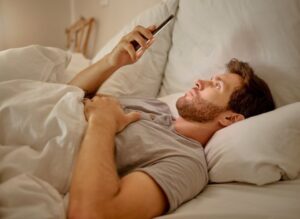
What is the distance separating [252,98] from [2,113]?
0.73 m

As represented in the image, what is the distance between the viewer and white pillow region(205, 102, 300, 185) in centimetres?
82

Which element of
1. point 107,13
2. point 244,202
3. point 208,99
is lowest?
point 244,202

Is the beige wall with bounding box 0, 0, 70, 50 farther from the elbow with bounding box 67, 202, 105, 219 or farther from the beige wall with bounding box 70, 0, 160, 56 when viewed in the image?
the elbow with bounding box 67, 202, 105, 219

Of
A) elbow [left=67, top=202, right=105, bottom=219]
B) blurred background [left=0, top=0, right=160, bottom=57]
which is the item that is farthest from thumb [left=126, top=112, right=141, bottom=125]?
blurred background [left=0, top=0, right=160, bottom=57]

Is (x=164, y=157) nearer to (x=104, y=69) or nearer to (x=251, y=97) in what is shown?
(x=251, y=97)

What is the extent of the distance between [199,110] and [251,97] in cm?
17

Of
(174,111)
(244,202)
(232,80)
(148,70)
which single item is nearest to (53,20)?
(148,70)

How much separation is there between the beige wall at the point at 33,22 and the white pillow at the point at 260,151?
7.58 ft

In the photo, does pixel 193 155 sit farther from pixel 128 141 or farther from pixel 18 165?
pixel 18 165

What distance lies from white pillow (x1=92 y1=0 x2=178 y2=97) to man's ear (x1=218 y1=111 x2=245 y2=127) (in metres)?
0.41

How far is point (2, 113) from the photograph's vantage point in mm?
818

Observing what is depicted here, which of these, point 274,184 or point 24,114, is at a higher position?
point 24,114

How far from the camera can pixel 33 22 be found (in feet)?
9.16

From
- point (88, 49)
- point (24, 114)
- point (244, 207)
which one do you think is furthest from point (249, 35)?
point (88, 49)
